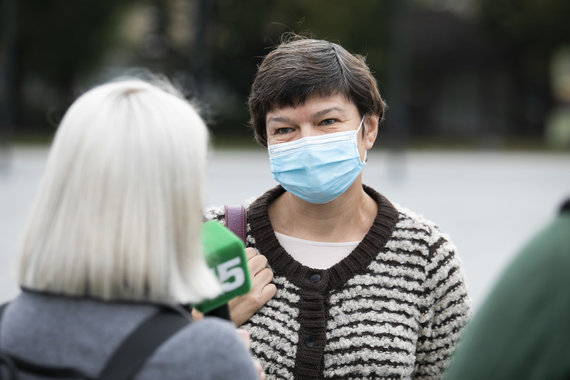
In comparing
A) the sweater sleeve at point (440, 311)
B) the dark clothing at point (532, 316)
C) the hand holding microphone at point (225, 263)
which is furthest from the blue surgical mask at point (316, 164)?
the dark clothing at point (532, 316)

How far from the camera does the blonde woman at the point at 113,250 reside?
1645 mm

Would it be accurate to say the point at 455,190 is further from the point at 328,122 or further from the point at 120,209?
the point at 120,209

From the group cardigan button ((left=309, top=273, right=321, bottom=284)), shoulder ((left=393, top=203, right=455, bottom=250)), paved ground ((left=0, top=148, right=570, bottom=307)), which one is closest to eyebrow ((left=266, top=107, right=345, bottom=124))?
shoulder ((left=393, top=203, right=455, bottom=250))

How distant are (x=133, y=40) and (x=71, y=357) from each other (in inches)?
1428

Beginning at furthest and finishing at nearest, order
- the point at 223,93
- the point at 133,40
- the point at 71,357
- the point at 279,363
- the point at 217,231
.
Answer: the point at 133,40 < the point at 223,93 < the point at 279,363 < the point at 217,231 < the point at 71,357

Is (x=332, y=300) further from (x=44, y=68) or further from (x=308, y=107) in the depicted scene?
(x=44, y=68)

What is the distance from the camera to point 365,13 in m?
30.5

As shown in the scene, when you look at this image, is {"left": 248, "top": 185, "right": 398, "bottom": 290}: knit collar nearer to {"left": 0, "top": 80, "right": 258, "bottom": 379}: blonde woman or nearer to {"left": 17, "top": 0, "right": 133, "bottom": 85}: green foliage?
{"left": 0, "top": 80, "right": 258, "bottom": 379}: blonde woman

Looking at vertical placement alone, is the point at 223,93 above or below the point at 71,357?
below

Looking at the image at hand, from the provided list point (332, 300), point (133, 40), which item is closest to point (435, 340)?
point (332, 300)

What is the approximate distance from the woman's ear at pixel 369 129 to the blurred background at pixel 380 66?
1382cm

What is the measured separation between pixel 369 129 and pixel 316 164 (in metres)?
0.29

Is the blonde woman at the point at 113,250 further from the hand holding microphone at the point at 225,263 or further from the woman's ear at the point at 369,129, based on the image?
the woman's ear at the point at 369,129

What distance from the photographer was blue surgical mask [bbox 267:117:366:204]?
2.83 m
